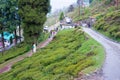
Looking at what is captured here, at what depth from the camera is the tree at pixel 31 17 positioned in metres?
35.4

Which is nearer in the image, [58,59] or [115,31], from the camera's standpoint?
[58,59]

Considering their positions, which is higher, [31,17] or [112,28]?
[31,17]

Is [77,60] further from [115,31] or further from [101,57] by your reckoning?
[115,31]

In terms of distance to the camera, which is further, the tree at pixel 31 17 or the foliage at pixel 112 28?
the foliage at pixel 112 28

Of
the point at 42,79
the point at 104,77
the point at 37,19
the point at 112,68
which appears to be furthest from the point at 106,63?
the point at 37,19

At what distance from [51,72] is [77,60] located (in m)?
1.96

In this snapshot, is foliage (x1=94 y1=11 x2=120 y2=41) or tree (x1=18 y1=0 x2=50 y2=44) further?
foliage (x1=94 y1=11 x2=120 y2=41)

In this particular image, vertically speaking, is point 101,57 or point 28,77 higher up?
point 101,57

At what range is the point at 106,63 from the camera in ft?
62.2

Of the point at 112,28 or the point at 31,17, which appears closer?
the point at 31,17

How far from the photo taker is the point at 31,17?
116 ft

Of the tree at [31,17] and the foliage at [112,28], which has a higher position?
the tree at [31,17]

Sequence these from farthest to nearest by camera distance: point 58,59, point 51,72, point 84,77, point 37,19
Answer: point 37,19 → point 58,59 → point 51,72 → point 84,77

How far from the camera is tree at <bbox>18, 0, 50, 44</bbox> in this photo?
3541 centimetres
